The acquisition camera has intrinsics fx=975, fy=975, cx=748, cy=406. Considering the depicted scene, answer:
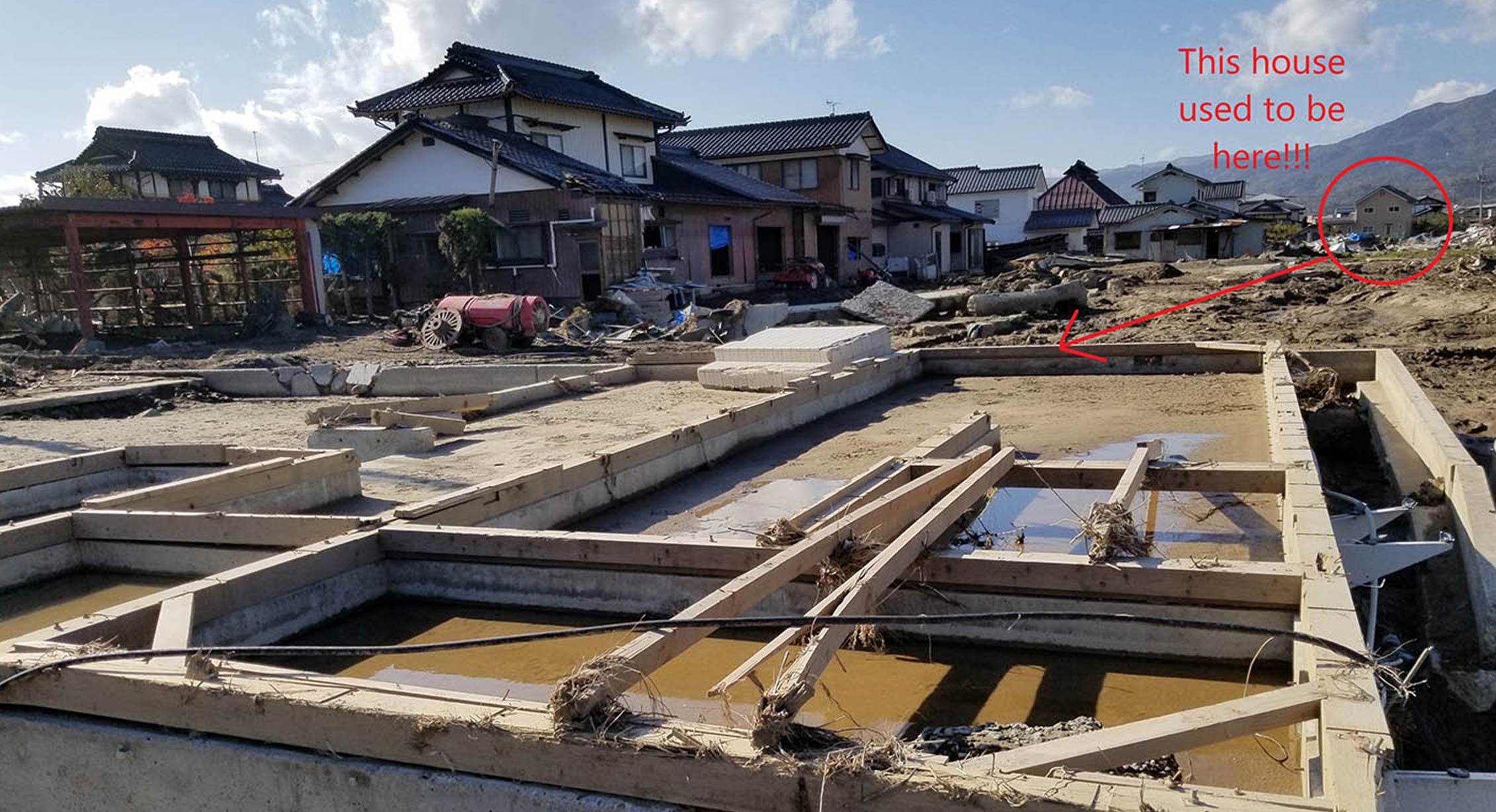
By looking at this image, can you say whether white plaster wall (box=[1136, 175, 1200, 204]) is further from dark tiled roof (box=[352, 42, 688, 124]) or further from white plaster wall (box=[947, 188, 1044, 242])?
dark tiled roof (box=[352, 42, 688, 124])

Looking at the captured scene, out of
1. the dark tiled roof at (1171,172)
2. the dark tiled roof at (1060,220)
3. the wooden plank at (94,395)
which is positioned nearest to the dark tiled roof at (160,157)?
the wooden plank at (94,395)

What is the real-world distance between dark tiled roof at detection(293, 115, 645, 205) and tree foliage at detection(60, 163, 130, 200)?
6.27 metres

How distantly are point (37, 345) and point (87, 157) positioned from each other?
21358 millimetres

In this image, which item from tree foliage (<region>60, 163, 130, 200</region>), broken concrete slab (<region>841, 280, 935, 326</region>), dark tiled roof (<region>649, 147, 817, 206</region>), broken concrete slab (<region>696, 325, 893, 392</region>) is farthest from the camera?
tree foliage (<region>60, 163, 130, 200</region>)

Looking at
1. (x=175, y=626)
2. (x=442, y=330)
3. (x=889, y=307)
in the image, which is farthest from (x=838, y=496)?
(x=889, y=307)

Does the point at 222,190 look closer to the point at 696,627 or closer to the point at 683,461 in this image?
the point at 683,461

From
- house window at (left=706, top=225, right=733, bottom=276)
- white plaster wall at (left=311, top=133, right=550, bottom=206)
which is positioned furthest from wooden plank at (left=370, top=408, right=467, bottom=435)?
house window at (left=706, top=225, right=733, bottom=276)

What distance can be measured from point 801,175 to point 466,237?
14.3 m

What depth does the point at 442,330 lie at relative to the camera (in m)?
14.9

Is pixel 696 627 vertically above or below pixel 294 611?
above

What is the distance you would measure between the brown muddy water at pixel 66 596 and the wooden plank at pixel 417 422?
8.80ft

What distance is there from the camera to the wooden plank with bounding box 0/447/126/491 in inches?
253

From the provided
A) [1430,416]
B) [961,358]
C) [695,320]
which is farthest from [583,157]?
[1430,416]

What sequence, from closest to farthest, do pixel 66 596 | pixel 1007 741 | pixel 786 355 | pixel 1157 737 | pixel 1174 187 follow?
1. pixel 1157 737
2. pixel 1007 741
3. pixel 66 596
4. pixel 786 355
5. pixel 1174 187
